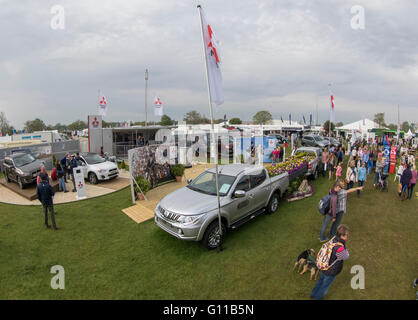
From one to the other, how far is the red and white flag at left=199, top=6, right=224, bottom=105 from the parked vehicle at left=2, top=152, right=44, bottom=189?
10.1 meters

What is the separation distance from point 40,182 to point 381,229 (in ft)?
33.6

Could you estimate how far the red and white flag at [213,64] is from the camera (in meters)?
4.97

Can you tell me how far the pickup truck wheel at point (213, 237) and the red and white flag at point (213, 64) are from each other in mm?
3086

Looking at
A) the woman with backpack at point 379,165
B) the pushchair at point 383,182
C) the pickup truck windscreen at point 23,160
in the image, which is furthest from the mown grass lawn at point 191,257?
the pickup truck windscreen at point 23,160

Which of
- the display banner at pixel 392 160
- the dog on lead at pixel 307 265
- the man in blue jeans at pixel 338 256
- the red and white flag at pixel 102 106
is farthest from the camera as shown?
the red and white flag at pixel 102 106

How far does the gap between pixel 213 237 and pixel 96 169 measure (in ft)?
29.6

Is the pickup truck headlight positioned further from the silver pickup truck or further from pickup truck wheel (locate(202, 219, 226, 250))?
pickup truck wheel (locate(202, 219, 226, 250))

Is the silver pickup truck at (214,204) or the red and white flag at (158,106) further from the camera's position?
the red and white flag at (158,106)

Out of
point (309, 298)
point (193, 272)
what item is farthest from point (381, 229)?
point (193, 272)

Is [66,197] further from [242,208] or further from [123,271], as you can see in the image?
[242,208]

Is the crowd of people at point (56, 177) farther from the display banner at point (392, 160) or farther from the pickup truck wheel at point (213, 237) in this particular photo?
the display banner at point (392, 160)

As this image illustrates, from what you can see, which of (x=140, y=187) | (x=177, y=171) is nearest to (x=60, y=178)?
(x=140, y=187)

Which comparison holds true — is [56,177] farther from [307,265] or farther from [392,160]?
[392,160]
